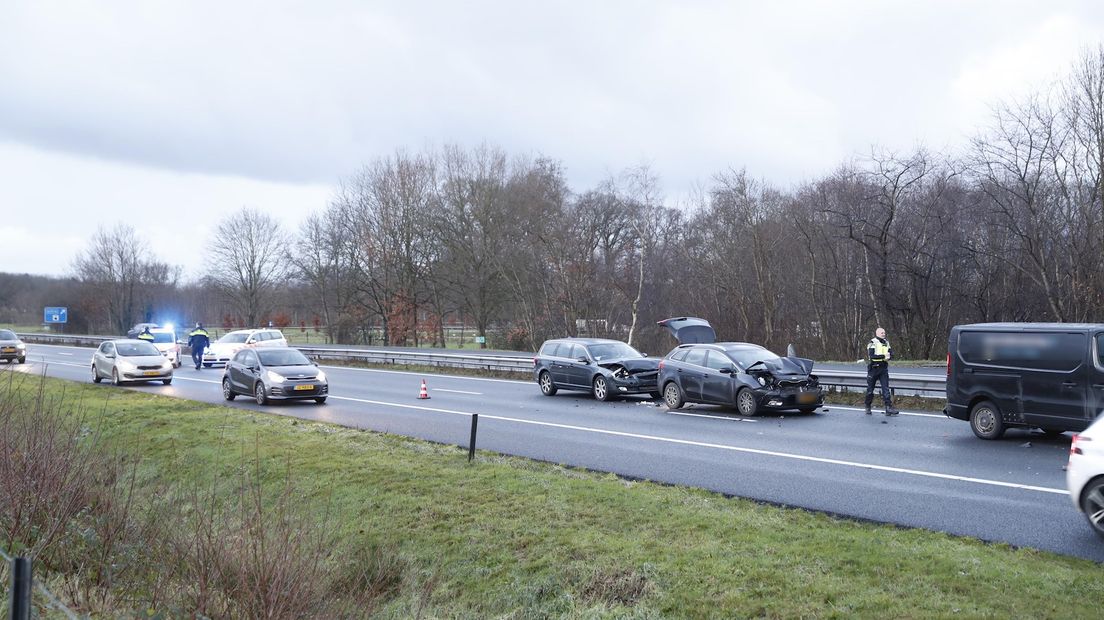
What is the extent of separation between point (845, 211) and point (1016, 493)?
36372mm

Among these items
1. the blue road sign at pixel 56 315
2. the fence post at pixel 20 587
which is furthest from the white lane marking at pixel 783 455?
the blue road sign at pixel 56 315

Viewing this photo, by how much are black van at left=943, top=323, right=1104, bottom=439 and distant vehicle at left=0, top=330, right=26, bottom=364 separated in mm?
40524

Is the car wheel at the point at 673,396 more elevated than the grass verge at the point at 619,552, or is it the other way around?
the car wheel at the point at 673,396

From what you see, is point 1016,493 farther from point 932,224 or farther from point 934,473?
point 932,224

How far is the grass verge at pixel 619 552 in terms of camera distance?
6.31 metres

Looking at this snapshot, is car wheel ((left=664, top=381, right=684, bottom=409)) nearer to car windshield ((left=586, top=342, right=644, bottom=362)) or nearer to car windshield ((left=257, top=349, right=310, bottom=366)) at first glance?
car windshield ((left=586, top=342, right=644, bottom=362))

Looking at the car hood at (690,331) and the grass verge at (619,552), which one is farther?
the car hood at (690,331)

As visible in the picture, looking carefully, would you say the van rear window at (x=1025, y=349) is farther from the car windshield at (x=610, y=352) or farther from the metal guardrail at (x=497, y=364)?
the car windshield at (x=610, y=352)

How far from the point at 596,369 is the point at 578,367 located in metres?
0.74

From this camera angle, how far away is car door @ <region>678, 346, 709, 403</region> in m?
19.2

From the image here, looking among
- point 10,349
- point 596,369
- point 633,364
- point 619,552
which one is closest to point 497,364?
point 596,369

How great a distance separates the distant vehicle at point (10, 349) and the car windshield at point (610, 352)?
3070cm

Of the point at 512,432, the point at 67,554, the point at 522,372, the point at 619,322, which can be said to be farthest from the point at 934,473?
the point at 619,322

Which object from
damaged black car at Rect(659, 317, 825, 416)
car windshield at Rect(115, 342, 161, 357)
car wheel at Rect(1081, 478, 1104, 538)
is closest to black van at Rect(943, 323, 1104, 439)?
damaged black car at Rect(659, 317, 825, 416)
